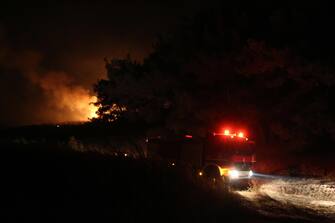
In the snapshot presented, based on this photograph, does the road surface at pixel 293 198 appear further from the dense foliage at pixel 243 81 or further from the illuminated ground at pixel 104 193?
the dense foliage at pixel 243 81

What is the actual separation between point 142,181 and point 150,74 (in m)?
18.8

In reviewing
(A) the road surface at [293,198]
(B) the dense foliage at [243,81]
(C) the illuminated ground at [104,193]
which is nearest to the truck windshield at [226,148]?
(A) the road surface at [293,198]

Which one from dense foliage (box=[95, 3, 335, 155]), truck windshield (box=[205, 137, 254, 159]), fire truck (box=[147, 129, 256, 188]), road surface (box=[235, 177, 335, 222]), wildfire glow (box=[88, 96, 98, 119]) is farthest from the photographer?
wildfire glow (box=[88, 96, 98, 119])

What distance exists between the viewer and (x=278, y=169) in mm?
24891

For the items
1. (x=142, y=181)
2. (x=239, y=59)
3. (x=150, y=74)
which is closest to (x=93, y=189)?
(x=142, y=181)

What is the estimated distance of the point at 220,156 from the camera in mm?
17531

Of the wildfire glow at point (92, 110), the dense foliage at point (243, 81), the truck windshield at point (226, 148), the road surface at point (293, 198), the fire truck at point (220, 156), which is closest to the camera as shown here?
the road surface at point (293, 198)

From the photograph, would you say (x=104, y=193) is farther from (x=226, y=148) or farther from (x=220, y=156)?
(x=226, y=148)

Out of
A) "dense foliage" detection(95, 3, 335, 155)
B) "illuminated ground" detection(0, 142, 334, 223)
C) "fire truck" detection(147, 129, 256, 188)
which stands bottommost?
"illuminated ground" detection(0, 142, 334, 223)

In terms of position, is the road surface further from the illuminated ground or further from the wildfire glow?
the wildfire glow

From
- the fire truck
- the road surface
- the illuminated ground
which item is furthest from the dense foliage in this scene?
the illuminated ground

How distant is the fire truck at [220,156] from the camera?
56.4ft

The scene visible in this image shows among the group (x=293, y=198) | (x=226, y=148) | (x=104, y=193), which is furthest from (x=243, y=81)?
(x=104, y=193)

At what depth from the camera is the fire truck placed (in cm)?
1719
